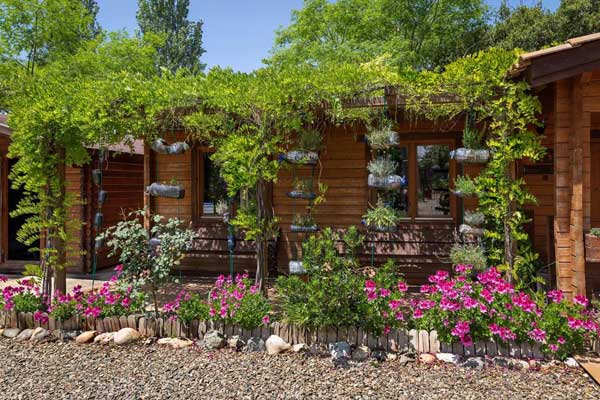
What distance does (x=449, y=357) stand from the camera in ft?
12.2

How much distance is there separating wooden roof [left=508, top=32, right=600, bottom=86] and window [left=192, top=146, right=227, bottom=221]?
502cm

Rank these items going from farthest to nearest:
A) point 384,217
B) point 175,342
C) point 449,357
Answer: point 384,217 → point 175,342 → point 449,357

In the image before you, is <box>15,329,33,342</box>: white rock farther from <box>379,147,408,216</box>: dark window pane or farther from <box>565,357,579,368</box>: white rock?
<box>565,357,579,368</box>: white rock

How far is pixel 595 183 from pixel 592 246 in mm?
2734

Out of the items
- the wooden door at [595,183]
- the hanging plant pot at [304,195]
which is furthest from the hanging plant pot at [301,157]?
the wooden door at [595,183]

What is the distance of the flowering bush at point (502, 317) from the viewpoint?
11.8 feet

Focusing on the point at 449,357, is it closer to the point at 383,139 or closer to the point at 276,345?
the point at 276,345

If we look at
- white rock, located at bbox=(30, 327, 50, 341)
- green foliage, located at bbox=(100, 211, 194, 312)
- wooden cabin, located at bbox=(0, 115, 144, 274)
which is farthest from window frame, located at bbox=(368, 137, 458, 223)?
wooden cabin, located at bbox=(0, 115, 144, 274)

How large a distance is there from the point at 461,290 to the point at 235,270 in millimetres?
4342

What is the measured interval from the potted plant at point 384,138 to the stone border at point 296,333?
2177 mm

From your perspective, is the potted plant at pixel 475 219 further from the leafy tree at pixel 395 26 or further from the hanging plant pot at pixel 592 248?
the leafy tree at pixel 395 26

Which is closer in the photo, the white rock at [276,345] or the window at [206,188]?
the white rock at [276,345]

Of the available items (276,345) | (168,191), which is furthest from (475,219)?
(168,191)

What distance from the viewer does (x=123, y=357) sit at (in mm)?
3939
